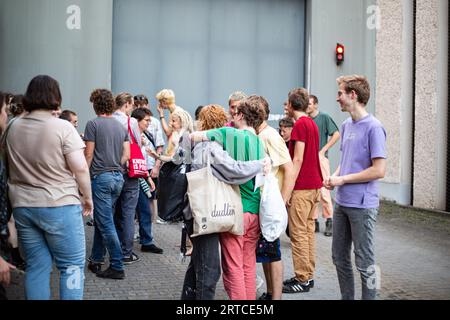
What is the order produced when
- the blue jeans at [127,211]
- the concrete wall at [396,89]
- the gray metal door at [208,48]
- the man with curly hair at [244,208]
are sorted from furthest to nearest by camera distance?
the concrete wall at [396,89], the gray metal door at [208,48], the blue jeans at [127,211], the man with curly hair at [244,208]

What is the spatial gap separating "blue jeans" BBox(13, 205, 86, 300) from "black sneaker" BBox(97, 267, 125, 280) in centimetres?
188

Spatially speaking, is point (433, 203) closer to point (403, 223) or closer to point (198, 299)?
point (403, 223)

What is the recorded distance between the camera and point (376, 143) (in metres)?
4.26

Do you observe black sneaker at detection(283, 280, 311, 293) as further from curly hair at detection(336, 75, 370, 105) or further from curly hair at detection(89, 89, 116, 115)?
curly hair at detection(89, 89, 116, 115)

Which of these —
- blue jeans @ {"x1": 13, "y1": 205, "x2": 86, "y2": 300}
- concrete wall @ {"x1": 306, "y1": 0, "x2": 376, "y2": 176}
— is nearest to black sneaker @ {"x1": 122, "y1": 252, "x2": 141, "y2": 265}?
blue jeans @ {"x1": 13, "y1": 205, "x2": 86, "y2": 300}

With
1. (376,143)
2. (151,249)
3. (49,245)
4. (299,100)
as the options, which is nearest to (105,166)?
(151,249)

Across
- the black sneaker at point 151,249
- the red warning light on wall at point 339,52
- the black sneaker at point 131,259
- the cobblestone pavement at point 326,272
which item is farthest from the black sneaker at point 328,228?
the red warning light on wall at point 339,52

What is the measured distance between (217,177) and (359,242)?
1.25 metres

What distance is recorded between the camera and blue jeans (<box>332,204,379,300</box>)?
429 cm

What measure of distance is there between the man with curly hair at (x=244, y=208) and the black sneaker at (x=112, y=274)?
1880 mm

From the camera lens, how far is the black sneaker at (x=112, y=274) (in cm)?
582

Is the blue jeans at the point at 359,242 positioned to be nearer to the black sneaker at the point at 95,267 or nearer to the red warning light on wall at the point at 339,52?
the black sneaker at the point at 95,267

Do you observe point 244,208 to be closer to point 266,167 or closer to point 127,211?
point 266,167

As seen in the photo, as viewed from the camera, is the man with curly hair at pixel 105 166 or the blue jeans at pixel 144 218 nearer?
the man with curly hair at pixel 105 166
